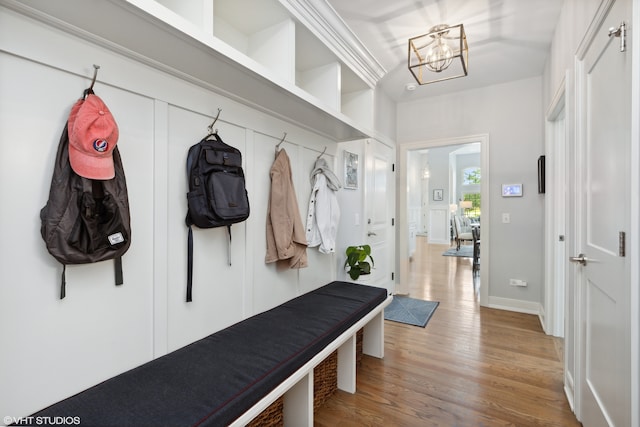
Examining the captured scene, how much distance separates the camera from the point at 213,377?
3.84ft

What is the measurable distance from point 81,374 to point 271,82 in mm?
1478

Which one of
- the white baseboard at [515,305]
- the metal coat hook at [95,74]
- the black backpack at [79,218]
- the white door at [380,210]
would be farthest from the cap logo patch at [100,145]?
the white baseboard at [515,305]

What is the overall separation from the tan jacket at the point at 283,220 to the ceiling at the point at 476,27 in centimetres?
134

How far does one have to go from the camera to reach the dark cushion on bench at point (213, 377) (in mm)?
979

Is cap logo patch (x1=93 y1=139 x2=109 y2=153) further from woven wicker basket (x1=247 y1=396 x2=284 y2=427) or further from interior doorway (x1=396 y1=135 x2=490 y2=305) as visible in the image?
interior doorway (x1=396 y1=135 x2=490 y2=305)

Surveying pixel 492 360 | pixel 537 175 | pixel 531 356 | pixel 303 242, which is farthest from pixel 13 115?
pixel 537 175

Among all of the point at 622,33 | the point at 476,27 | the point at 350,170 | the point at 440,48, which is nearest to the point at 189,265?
the point at 350,170

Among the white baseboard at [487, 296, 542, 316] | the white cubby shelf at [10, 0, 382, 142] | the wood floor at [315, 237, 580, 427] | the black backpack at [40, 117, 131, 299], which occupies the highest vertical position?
the white cubby shelf at [10, 0, 382, 142]

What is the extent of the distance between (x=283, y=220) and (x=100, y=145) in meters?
1.16

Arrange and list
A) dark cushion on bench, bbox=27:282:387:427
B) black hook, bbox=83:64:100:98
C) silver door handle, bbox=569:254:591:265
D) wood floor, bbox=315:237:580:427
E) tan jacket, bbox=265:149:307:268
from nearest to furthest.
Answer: dark cushion on bench, bbox=27:282:387:427
black hook, bbox=83:64:100:98
silver door handle, bbox=569:254:591:265
wood floor, bbox=315:237:580:427
tan jacket, bbox=265:149:307:268

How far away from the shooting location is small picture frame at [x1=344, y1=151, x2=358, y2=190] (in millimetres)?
2994

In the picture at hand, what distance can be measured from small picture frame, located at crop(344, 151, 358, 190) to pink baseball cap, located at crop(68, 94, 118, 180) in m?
2.14

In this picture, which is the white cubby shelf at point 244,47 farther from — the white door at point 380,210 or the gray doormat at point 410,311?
the gray doormat at point 410,311

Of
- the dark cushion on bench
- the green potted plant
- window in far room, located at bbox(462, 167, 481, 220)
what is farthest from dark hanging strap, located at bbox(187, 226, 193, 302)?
window in far room, located at bbox(462, 167, 481, 220)
